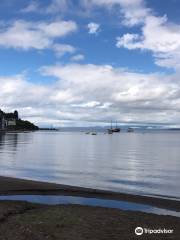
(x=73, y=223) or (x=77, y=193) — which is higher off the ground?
(x=73, y=223)

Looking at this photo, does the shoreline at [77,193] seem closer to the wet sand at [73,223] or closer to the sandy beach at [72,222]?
the sandy beach at [72,222]

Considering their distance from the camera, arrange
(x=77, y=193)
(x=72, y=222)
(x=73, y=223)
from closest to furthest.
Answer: (x=73, y=223) < (x=72, y=222) < (x=77, y=193)

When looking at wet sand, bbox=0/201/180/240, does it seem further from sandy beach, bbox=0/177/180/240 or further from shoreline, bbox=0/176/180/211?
shoreline, bbox=0/176/180/211

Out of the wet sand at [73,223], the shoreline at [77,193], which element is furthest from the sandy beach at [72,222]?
the shoreline at [77,193]

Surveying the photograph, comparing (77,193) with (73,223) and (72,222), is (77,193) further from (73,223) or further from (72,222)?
(73,223)

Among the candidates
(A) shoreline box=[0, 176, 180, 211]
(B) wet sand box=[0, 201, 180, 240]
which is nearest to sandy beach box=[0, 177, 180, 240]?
(B) wet sand box=[0, 201, 180, 240]

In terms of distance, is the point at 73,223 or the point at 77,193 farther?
the point at 77,193

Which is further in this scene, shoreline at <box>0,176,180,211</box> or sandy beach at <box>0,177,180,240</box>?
shoreline at <box>0,176,180,211</box>

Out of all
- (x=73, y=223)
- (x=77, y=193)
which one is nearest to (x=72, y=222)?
(x=73, y=223)

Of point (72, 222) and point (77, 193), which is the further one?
point (77, 193)

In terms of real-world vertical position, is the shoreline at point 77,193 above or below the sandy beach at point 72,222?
below

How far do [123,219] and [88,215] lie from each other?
1.43m

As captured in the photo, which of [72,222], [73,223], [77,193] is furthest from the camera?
[77,193]

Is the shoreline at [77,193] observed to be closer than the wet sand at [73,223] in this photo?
No
